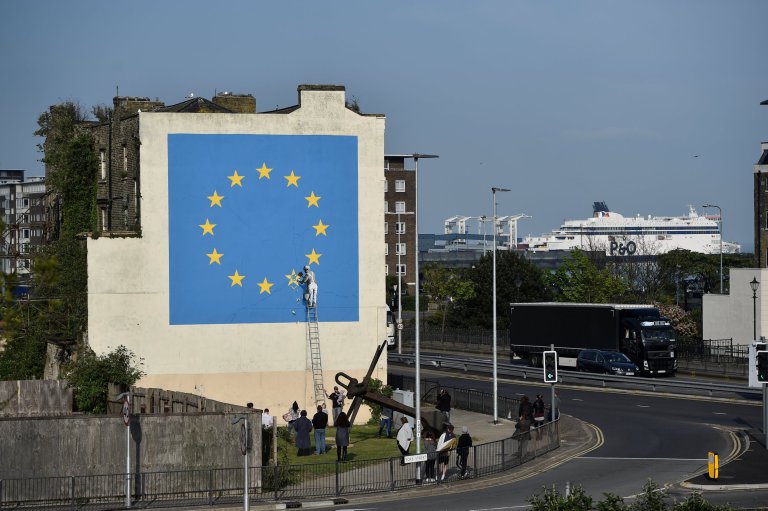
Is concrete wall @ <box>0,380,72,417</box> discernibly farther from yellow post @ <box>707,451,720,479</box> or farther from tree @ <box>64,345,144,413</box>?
yellow post @ <box>707,451,720,479</box>

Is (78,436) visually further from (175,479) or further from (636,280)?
(636,280)

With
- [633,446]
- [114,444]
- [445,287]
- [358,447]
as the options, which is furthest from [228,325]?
[445,287]

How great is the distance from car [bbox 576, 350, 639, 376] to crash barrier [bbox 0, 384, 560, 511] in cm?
3108

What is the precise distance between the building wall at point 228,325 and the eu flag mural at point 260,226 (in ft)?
1.15

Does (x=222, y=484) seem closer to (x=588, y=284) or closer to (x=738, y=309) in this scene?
(x=738, y=309)

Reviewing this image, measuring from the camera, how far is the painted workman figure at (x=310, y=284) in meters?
50.9

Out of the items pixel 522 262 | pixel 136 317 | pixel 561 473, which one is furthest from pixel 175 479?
pixel 522 262

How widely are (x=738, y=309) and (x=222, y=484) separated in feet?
202

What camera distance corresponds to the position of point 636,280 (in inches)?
5177

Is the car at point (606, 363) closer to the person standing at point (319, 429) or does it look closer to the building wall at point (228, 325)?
the building wall at point (228, 325)

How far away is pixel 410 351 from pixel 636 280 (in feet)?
151

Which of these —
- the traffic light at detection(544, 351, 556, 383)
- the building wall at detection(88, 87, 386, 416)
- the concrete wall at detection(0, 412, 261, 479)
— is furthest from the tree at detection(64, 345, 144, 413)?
the traffic light at detection(544, 351, 556, 383)

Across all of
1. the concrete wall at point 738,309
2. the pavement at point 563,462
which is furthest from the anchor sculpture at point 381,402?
the concrete wall at point 738,309

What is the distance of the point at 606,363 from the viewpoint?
213 ft
